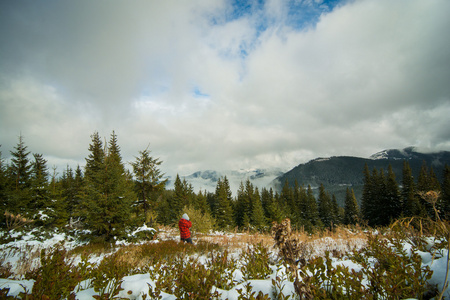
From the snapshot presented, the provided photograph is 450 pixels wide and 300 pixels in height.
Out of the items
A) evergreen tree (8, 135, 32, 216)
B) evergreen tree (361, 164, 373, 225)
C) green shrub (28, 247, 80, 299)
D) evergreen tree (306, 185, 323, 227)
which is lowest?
evergreen tree (306, 185, 323, 227)

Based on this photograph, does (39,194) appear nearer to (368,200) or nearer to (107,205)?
(107,205)

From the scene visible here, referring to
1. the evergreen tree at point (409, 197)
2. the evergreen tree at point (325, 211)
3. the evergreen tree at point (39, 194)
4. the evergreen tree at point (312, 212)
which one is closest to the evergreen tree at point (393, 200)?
the evergreen tree at point (409, 197)

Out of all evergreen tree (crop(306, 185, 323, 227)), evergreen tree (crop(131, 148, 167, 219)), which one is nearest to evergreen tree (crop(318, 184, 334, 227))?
evergreen tree (crop(306, 185, 323, 227))

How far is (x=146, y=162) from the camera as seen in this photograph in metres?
15.2

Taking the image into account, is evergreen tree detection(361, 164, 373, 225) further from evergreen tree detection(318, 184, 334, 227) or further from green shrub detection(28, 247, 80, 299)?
green shrub detection(28, 247, 80, 299)

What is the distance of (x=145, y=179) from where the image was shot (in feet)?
49.5

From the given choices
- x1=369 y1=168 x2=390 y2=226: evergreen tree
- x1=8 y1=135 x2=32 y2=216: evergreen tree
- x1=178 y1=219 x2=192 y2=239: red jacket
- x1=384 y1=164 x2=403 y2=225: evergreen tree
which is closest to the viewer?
x1=178 y1=219 x2=192 y2=239: red jacket

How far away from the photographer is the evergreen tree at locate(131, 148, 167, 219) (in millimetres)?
15031

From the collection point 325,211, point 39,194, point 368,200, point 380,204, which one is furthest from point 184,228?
point 325,211

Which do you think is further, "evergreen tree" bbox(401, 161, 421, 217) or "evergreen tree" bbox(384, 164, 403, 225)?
"evergreen tree" bbox(384, 164, 403, 225)

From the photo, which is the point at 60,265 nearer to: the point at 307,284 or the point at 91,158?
the point at 307,284

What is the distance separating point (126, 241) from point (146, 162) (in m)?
6.03

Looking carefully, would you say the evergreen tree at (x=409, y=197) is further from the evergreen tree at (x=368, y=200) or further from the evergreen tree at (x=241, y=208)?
the evergreen tree at (x=241, y=208)

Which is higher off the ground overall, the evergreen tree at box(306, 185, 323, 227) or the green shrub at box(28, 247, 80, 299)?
the green shrub at box(28, 247, 80, 299)
